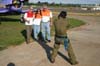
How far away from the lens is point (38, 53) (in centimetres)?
1275

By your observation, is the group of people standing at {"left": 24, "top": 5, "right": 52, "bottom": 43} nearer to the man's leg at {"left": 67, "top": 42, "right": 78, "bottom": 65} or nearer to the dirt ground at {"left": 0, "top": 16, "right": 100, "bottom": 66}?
the dirt ground at {"left": 0, "top": 16, "right": 100, "bottom": 66}

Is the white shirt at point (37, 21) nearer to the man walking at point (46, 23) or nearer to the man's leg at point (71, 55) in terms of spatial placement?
the man walking at point (46, 23)

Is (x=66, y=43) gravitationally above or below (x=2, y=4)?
above

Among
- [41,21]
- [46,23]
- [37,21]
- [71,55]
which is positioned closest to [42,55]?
[71,55]

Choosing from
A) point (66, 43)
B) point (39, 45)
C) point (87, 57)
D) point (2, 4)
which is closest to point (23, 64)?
point (66, 43)

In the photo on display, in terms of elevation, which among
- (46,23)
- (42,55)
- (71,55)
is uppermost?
(71,55)

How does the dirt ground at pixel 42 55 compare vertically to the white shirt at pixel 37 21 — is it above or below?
below

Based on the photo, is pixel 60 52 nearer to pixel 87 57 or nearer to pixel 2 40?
pixel 87 57

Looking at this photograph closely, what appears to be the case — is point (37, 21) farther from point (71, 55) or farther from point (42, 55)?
point (71, 55)

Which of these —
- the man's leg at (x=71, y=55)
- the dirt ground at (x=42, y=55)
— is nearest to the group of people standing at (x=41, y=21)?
the dirt ground at (x=42, y=55)

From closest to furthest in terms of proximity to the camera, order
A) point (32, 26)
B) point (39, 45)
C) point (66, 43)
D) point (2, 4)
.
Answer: point (66, 43) → point (39, 45) → point (32, 26) → point (2, 4)

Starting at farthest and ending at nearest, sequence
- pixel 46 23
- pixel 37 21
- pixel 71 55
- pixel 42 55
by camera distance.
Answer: pixel 37 21 → pixel 46 23 → pixel 42 55 → pixel 71 55

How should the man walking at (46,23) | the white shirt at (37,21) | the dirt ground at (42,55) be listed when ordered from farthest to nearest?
the white shirt at (37,21)
the man walking at (46,23)
the dirt ground at (42,55)

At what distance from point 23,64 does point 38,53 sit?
78.2 inches
